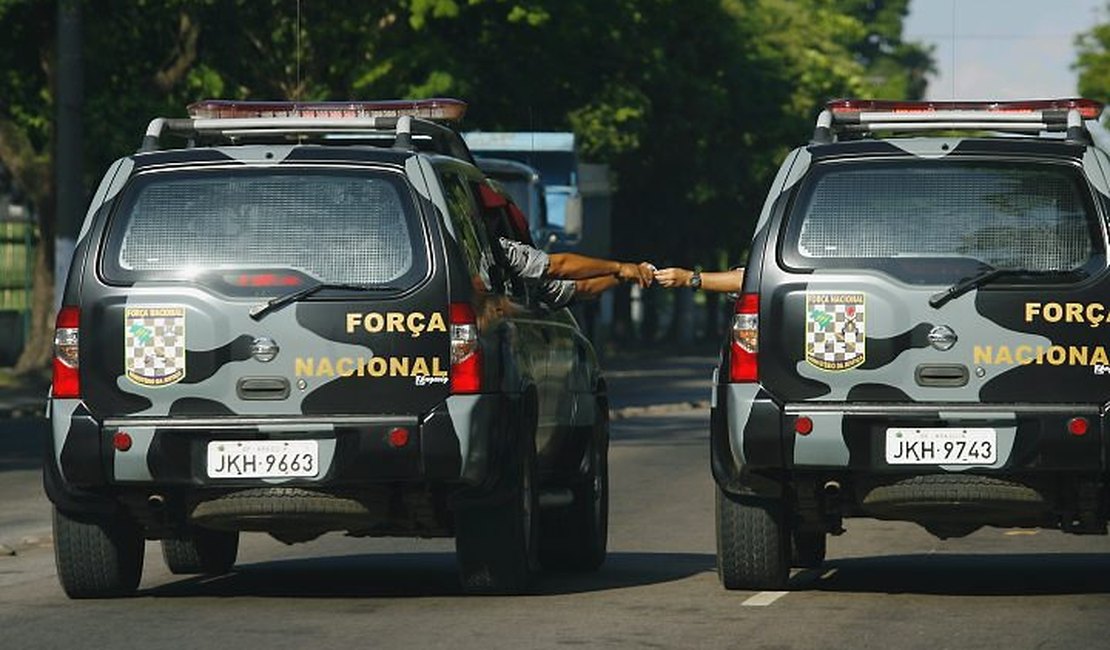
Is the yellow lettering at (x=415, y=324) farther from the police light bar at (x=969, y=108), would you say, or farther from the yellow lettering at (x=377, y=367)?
the police light bar at (x=969, y=108)

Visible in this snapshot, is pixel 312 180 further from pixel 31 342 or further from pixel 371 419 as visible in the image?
pixel 31 342

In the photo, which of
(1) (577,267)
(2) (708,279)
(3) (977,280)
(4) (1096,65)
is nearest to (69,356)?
(1) (577,267)

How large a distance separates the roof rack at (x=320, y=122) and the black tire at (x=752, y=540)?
1993mm

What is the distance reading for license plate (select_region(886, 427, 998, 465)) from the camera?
11047 mm

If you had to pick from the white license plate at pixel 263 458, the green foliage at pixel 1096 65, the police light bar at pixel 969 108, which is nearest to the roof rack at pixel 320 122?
the white license plate at pixel 263 458

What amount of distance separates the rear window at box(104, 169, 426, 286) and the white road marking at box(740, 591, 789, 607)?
1883 mm

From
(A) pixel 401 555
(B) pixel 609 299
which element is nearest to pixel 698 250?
(B) pixel 609 299

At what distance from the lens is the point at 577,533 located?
Result: 12.9m

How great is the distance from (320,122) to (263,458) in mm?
1564

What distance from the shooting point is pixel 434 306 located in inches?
432

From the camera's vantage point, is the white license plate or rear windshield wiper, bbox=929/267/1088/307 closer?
the white license plate

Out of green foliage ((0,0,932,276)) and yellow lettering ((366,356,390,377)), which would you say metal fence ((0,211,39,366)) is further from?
yellow lettering ((366,356,390,377))

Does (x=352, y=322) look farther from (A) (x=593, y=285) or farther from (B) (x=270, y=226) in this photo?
(A) (x=593, y=285)

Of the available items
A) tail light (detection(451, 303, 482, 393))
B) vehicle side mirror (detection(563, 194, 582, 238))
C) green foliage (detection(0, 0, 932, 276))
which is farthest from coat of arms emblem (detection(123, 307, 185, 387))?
vehicle side mirror (detection(563, 194, 582, 238))
